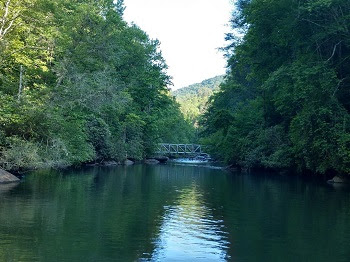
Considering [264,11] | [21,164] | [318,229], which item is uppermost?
[264,11]

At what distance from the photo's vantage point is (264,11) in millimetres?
30344

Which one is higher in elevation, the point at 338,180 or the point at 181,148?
the point at 181,148

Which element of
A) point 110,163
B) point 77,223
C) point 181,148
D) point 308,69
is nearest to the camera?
point 77,223

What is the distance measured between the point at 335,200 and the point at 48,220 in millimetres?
12676

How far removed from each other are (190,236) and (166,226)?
1358mm

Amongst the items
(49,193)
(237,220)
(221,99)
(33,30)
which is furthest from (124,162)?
(237,220)

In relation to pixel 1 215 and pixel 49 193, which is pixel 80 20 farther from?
pixel 1 215

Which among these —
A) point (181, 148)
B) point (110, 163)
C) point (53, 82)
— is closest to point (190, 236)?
point (53, 82)

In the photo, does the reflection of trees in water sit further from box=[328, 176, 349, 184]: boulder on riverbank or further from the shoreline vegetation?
box=[328, 176, 349, 184]: boulder on riverbank

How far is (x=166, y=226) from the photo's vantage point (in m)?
13.0

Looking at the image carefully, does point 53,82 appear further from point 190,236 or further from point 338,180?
point 190,236

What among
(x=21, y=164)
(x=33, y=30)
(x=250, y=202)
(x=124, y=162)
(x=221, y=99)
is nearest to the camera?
(x=250, y=202)

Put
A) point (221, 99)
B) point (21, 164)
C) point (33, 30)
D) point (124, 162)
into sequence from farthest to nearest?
point (221, 99) → point (124, 162) → point (33, 30) → point (21, 164)

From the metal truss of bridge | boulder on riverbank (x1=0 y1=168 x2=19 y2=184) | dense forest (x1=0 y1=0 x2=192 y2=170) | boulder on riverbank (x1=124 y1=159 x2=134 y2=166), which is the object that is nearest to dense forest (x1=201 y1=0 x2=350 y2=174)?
dense forest (x1=0 y1=0 x2=192 y2=170)
